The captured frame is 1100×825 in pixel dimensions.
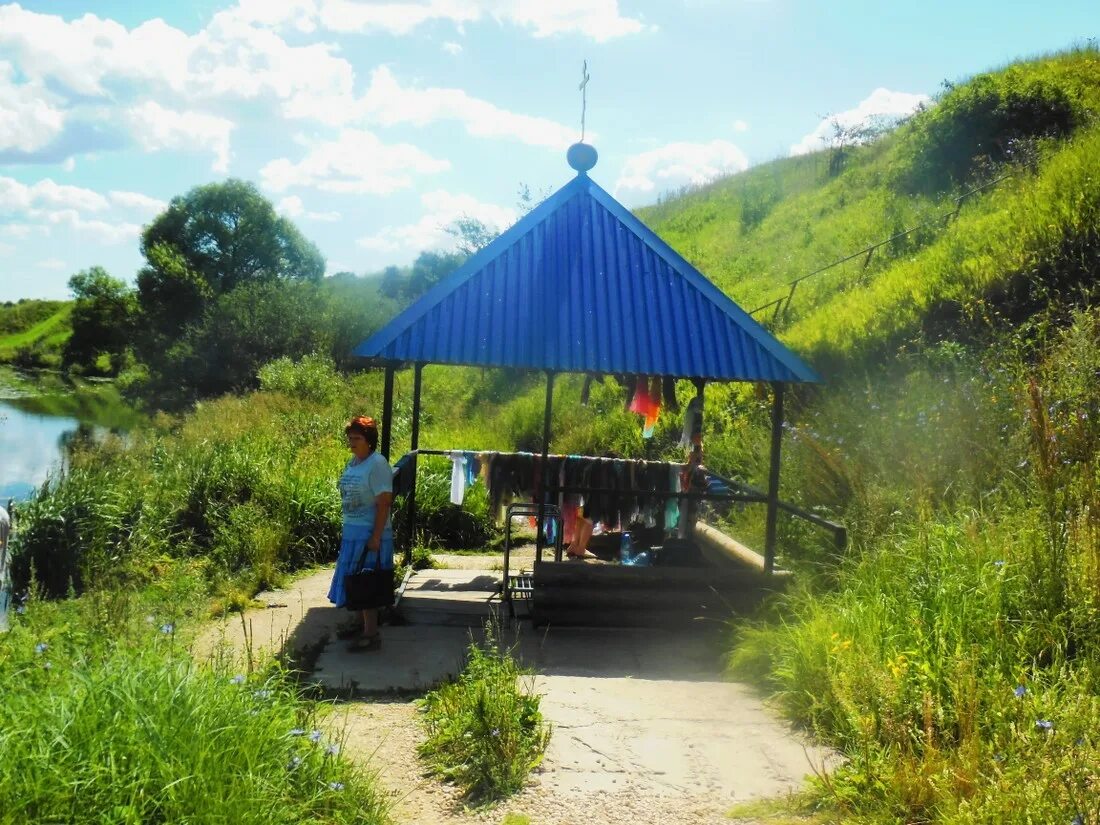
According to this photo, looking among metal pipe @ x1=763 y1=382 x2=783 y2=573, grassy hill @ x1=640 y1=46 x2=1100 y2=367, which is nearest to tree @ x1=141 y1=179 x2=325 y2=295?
grassy hill @ x1=640 y1=46 x2=1100 y2=367

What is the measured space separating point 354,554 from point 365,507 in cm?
40

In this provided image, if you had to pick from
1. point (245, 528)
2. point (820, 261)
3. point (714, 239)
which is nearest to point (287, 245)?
point (714, 239)

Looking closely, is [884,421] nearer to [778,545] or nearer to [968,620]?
[778,545]

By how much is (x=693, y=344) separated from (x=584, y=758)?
4.25 metres

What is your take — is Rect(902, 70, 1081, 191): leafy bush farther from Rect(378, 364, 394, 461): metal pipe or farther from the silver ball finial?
Rect(378, 364, 394, 461): metal pipe

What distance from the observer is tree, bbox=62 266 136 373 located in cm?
7156

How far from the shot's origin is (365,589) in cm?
723

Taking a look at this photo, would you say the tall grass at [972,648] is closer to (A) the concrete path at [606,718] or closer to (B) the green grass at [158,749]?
(A) the concrete path at [606,718]

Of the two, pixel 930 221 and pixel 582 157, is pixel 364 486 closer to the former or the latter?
pixel 582 157

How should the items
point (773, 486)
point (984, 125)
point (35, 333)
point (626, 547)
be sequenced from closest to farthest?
point (773, 486)
point (626, 547)
point (984, 125)
point (35, 333)

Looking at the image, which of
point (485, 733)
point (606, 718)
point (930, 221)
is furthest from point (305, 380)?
point (485, 733)

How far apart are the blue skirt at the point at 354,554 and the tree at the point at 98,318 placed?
216 ft

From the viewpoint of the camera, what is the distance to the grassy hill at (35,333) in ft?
328

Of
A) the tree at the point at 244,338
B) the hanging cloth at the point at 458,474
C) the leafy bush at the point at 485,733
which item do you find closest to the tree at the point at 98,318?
the tree at the point at 244,338
